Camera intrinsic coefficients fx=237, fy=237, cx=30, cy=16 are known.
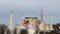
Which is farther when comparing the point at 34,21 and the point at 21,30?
the point at 34,21

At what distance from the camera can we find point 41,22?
73.6 meters

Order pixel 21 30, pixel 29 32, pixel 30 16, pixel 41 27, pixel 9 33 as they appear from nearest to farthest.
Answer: pixel 9 33 → pixel 21 30 → pixel 29 32 → pixel 41 27 → pixel 30 16

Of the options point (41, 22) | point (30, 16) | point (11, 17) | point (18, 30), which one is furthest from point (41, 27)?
point (11, 17)

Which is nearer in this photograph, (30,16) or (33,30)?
(33,30)

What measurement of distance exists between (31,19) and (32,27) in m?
10.2

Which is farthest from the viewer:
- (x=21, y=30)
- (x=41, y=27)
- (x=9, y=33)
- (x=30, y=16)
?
(x=30, y=16)

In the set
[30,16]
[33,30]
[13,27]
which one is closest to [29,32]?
A: [33,30]

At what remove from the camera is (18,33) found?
58812mm

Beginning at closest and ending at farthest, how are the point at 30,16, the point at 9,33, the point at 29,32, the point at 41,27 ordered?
the point at 9,33
the point at 29,32
the point at 41,27
the point at 30,16

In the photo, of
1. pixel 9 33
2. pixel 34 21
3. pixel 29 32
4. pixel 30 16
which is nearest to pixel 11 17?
pixel 9 33

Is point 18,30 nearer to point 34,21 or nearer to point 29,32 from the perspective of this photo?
point 29,32

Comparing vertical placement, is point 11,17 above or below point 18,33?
above

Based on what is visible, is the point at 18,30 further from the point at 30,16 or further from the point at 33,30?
the point at 30,16

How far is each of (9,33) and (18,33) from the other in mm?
8529
